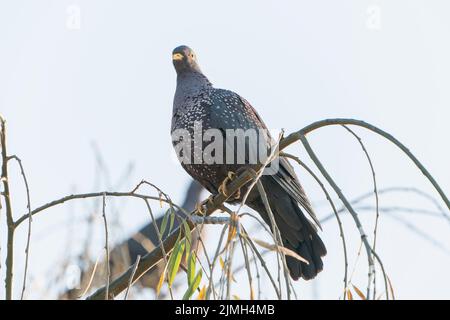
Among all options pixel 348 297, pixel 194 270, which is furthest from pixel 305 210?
pixel 348 297

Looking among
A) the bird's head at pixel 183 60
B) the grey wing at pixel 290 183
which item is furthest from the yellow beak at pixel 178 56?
the grey wing at pixel 290 183

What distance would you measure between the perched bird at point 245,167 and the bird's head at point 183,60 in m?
0.25

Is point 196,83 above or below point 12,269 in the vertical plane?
above

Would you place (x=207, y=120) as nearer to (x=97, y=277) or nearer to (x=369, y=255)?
(x=97, y=277)

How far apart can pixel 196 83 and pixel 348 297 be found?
303cm

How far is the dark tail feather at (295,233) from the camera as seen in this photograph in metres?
4.81

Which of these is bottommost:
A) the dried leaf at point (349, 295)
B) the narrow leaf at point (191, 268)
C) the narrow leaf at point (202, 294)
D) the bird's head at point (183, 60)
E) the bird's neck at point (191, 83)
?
the dried leaf at point (349, 295)

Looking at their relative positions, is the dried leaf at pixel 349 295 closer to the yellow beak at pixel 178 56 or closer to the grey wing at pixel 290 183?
the grey wing at pixel 290 183

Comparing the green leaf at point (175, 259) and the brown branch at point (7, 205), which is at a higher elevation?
the brown branch at point (7, 205)

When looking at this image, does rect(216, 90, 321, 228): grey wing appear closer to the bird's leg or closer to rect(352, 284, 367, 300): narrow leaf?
the bird's leg

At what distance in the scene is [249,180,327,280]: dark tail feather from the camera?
4813 millimetres
